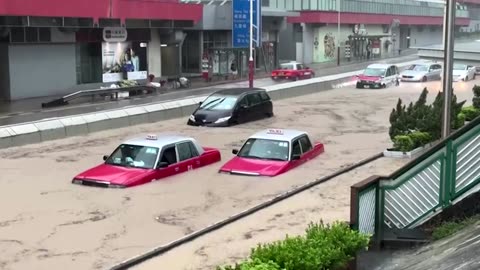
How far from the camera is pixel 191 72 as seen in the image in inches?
2421

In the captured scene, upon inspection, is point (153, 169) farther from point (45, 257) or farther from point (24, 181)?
point (45, 257)

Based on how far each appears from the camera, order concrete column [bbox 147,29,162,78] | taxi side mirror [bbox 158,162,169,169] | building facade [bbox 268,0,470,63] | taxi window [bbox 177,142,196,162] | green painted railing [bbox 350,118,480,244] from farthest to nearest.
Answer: building facade [bbox 268,0,470,63], concrete column [bbox 147,29,162,78], taxi window [bbox 177,142,196,162], taxi side mirror [bbox 158,162,169,169], green painted railing [bbox 350,118,480,244]

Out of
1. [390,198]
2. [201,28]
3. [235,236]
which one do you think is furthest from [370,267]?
[201,28]

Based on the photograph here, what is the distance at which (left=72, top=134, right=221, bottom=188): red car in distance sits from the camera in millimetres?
17891

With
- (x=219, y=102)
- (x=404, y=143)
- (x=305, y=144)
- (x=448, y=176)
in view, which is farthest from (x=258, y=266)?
(x=219, y=102)

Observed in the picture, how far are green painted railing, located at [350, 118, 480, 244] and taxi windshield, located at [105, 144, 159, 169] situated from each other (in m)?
8.32

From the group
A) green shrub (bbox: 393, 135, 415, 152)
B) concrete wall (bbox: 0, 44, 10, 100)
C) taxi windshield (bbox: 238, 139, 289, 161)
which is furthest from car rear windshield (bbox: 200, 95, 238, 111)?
concrete wall (bbox: 0, 44, 10, 100)

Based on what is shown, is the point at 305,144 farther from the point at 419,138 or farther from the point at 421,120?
the point at 421,120

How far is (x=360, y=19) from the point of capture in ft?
288

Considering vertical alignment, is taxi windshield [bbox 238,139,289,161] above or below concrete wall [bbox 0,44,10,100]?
below

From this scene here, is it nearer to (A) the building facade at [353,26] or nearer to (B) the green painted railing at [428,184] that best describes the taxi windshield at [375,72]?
(A) the building facade at [353,26]

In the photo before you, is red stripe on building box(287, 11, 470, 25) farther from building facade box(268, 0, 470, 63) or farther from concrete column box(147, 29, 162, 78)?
concrete column box(147, 29, 162, 78)

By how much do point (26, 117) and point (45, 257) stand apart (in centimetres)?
2103

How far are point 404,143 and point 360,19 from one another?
67.1 m
